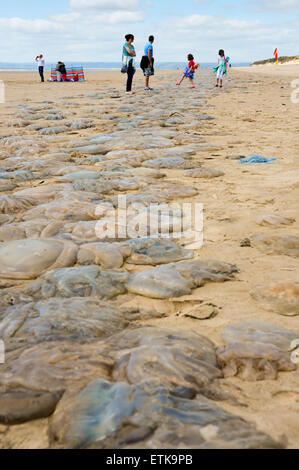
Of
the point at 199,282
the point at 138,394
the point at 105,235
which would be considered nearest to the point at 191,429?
the point at 138,394

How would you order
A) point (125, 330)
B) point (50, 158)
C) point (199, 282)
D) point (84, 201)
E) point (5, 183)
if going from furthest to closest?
point (50, 158) < point (5, 183) < point (84, 201) < point (199, 282) < point (125, 330)

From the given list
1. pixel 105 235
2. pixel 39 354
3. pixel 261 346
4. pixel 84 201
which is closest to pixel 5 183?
pixel 84 201

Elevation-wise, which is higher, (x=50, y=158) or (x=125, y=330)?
(x=50, y=158)

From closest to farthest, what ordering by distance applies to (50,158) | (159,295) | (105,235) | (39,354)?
(39,354)
(159,295)
(105,235)
(50,158)

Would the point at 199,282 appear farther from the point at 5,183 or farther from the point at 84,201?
the point at 5,183

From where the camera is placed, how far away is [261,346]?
58.5 inches

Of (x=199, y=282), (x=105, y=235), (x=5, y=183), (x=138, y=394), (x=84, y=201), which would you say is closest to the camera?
(x=138, y=394)

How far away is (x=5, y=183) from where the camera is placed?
11.7 ft

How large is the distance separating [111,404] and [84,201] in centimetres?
209

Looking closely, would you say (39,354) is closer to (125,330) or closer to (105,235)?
(125,330)

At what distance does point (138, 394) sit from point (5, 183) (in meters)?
2.80
